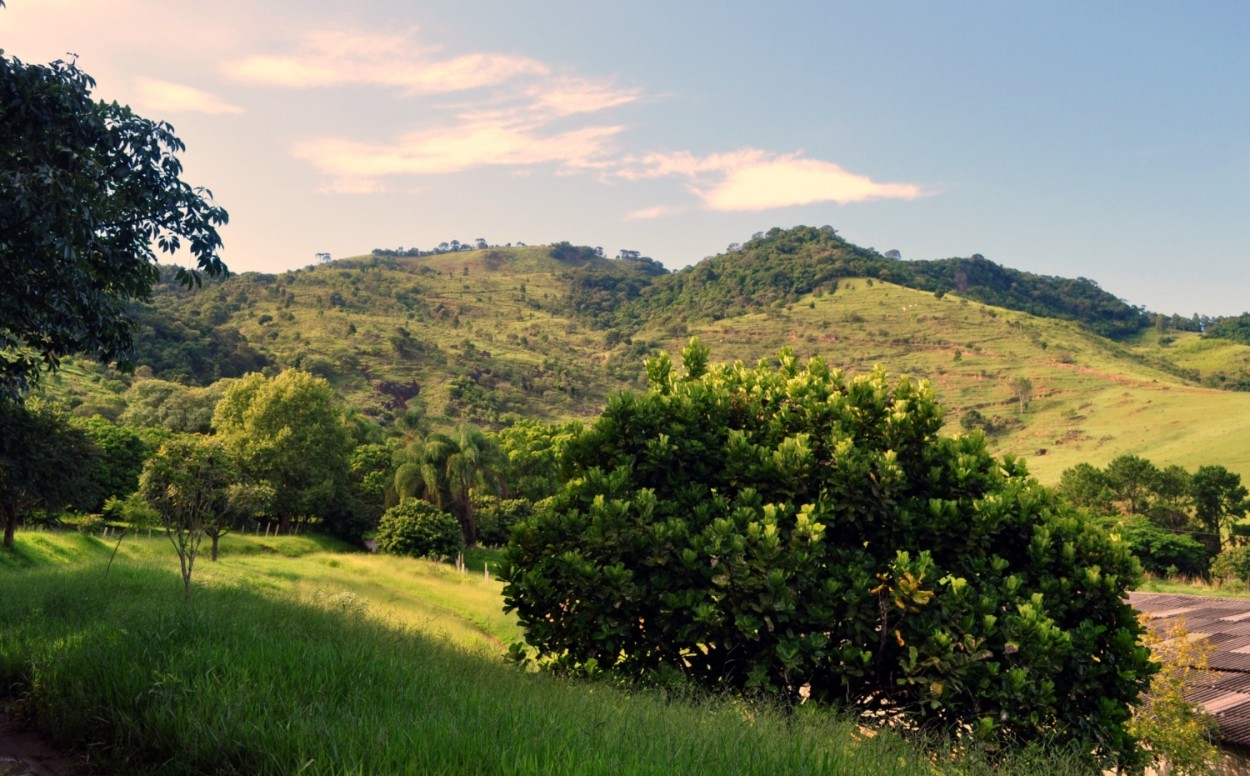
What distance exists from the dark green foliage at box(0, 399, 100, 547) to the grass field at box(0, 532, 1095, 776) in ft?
69.4

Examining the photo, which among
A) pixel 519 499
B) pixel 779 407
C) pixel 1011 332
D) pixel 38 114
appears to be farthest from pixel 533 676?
pixel 1011 332

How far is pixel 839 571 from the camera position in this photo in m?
9.98

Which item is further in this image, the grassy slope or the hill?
the hill

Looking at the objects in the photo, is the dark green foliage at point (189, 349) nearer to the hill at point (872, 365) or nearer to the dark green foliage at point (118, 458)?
the hill at point (872, 365)

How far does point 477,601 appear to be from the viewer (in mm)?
37469

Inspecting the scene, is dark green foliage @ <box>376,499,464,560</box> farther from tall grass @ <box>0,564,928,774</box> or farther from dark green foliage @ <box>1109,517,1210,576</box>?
dark green foliage @ <box>1109,517,1210,576</box>

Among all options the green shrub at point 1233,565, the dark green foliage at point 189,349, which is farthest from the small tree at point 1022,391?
the dark green foliage at point 189,349

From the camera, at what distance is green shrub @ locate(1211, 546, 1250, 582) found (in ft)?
202

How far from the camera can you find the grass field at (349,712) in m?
5.23

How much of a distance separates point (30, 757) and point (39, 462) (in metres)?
27.8

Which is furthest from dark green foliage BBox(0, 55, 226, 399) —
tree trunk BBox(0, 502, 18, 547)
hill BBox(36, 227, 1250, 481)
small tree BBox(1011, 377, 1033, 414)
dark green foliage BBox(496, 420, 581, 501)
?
small tree BBox(1011, 377, 1033, 414)

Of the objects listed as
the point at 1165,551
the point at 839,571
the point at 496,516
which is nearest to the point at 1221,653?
the point at 839,571

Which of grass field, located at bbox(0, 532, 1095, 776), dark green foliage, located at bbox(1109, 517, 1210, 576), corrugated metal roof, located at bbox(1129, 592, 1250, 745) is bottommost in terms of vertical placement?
dark green foliage, located at bbox(1109, 517, 1210, 576)

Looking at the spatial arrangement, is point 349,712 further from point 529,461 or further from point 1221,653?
point 529,461
